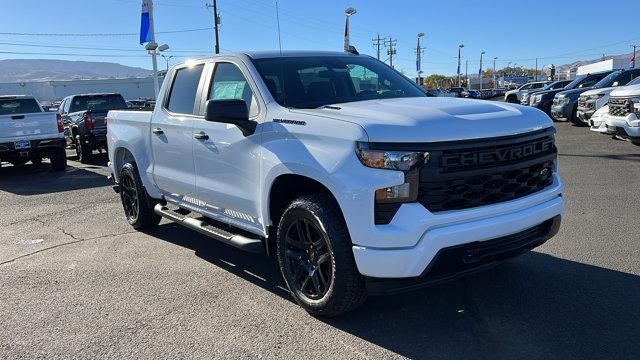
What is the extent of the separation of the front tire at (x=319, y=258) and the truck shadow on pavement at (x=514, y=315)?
23cm

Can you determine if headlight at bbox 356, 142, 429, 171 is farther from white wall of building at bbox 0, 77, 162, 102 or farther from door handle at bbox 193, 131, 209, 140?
white wall of building at bbox 0, 77, 162, 102

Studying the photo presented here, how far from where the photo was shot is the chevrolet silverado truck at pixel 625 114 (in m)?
10.4

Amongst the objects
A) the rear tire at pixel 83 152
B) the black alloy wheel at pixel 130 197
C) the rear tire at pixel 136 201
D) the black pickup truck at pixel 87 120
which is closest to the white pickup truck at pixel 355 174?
the rear tire at pixel 136 201

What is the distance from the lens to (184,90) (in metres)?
5.51

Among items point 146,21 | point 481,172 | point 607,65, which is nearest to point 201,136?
point 481,172

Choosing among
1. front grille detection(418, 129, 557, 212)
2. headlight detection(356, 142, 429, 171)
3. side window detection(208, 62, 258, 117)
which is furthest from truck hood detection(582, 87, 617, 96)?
headlight detection(356, 142, 429, 171)

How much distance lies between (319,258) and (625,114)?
9493 mm

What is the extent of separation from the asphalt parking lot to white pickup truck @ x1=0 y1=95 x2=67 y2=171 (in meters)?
6.65

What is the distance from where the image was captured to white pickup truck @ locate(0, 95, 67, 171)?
12.3 metres

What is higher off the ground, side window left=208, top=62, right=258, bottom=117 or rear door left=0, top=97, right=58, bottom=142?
side window left=208, top=62, right=258, bottom=117

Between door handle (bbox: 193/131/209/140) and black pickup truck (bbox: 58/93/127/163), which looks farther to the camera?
black pickup truck (bbox: 58/93/127/163)

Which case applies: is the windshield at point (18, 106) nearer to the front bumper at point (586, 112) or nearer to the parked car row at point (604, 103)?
the parked car row at point (604, 103)

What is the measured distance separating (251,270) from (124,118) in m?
2.75

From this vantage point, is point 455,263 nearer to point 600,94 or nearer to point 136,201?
point 136,201
